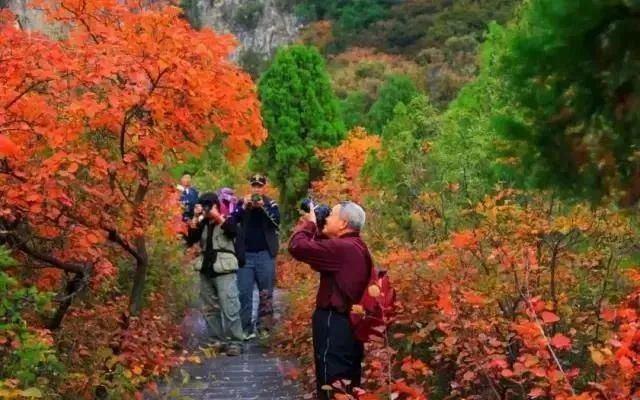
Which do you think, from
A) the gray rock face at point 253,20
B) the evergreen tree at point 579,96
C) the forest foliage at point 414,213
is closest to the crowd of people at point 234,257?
the forest foliage at point 414,213

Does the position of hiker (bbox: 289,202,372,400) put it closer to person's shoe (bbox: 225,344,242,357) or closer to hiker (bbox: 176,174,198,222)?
person's shoe (bbox: 225,344,242,357)

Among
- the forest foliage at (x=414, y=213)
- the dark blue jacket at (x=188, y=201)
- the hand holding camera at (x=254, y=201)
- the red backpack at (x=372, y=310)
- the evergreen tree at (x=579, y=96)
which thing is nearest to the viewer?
the evergreen tree at (x=579, y=96)

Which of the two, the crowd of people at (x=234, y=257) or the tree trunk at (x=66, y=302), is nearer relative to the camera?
the tree trunk at (x=66, y=302)

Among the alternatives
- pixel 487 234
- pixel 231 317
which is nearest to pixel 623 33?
pixel 487 234

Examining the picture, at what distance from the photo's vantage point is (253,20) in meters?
64.3

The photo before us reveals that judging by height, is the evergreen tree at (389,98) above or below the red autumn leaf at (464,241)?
above

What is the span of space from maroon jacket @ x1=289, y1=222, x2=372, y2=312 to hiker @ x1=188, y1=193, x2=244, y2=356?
9.69 feet

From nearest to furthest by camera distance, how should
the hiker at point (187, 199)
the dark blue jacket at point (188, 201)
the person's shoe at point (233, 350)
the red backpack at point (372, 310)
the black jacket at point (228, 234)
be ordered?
the red backpack at point (372, 310) → the black jacket at point (228, 234) → the person's shoe at point (233, 350) → the dark blue jacket at point (188, 201) → the hiker at point (187, 199)

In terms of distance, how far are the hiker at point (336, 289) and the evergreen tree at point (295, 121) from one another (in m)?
16.4

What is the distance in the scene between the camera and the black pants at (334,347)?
15.7 ft

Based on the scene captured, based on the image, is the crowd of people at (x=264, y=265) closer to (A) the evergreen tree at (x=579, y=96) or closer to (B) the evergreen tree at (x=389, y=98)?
(A) the evergreen tree at (x=579, y=96)

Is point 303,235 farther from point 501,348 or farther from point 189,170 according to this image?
point 189,170

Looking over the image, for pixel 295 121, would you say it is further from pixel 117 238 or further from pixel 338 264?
pixel 338 264

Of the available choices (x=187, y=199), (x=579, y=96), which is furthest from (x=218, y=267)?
(x=579, y=96)
